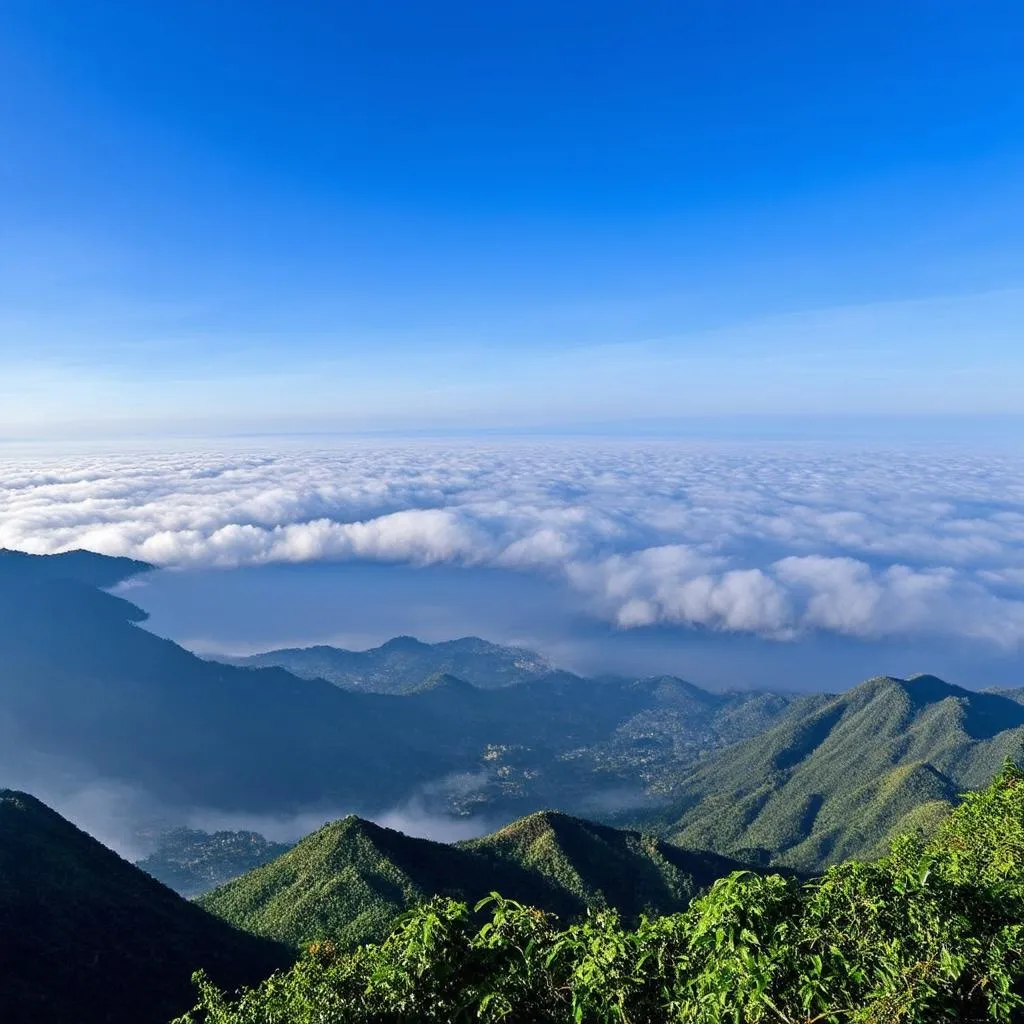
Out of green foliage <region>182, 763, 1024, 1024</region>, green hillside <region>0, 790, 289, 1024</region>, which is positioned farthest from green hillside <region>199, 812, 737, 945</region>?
green foliage <region>182, 763, 1024, 1024</region>

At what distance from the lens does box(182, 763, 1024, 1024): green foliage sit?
1605 cm

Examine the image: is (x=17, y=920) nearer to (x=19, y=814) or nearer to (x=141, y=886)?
(x=141, y=886)

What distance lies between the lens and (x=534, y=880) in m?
101

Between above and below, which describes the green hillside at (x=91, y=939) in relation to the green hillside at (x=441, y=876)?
above

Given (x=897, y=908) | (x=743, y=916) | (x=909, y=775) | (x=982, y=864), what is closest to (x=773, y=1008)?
(x=743, y=916)

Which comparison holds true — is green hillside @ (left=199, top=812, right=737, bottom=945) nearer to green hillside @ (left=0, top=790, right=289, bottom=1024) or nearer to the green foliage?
green hillside @ (left=0, top=790, right=289, bottom=1024)

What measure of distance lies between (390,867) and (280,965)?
24.9 m

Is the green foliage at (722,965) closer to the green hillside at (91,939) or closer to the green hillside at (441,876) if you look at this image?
the green hillside at (91,939)

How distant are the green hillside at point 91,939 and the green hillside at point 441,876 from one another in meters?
12.9

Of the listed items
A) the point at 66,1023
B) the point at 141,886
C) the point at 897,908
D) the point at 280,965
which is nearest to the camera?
the point at 897,908

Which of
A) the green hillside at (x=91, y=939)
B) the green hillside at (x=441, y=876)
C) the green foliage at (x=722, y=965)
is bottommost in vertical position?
the green hillside at (x=441, y=876)

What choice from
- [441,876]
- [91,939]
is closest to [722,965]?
[91,939]

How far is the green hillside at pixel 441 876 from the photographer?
85.9 m

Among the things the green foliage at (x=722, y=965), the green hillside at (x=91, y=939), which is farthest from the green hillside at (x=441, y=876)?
the green foliage at (x=722, y=965)
